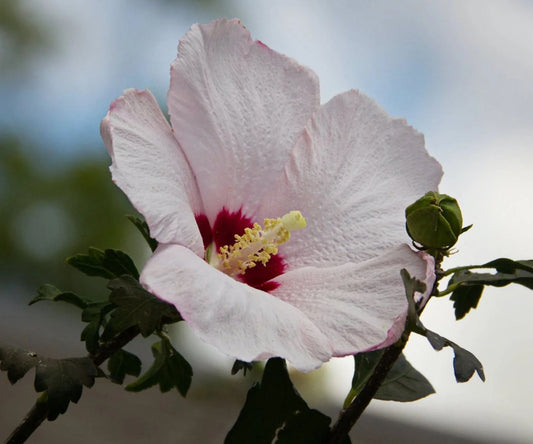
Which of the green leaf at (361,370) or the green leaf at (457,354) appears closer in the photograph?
the green leaf at (457,354)

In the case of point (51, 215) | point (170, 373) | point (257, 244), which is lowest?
point (170, 373)

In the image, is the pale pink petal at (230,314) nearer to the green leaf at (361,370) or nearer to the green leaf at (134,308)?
the green leaf at (134,308)

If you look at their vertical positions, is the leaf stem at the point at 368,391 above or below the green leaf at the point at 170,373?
above

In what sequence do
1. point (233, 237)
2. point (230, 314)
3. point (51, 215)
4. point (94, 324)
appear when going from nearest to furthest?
point (230, 314) < point (94, 324) < point (233, 237) < point (51, 215)

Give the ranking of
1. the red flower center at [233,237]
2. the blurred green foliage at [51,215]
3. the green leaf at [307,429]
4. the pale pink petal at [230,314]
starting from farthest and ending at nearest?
the blurred green foliage at [51,215]
the red flower center at [233,237]
the green leaf at [307,429]
the pale pink petal at [230,314]

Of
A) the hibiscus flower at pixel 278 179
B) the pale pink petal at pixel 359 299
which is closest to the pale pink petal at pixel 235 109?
the hibiscus flower at pixel 278 179

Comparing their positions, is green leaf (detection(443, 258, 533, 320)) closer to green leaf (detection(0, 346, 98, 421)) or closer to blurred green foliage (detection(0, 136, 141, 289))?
green leaf (detection(0, 346, 98, 421))

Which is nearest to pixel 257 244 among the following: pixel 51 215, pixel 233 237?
pixel 233 237

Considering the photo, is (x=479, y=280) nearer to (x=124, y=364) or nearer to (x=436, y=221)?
(x=436, y=221)
